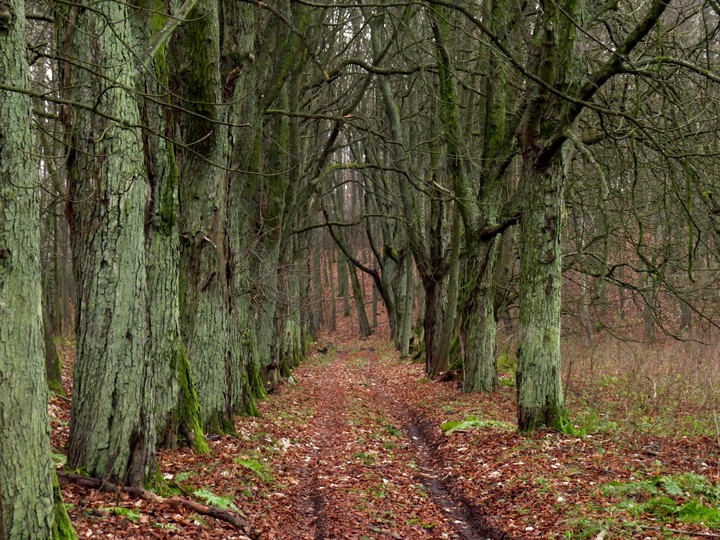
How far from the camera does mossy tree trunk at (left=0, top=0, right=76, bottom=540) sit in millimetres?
3676

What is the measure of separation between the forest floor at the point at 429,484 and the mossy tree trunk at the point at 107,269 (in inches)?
17.6

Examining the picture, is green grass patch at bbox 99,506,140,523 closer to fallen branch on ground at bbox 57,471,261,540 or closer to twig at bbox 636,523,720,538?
fallen branch on ground at bbox 57,471,261,540

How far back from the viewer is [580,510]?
577 centimetres

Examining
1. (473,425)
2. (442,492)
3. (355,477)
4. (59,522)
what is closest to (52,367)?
(355,477)

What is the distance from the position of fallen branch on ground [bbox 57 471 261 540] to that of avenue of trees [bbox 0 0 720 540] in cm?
13

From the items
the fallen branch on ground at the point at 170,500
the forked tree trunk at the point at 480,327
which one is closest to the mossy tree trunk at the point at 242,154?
the fallen branch on ground at the point at 170,500

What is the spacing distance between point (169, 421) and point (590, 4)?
27.6ft

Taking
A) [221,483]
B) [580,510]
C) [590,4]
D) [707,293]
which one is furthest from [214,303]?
[707,293]

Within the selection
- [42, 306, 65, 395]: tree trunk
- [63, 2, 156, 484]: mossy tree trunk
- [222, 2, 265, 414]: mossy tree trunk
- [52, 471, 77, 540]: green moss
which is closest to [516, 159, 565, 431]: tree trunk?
[222, 2, 265, 414]: mossy tree trunk

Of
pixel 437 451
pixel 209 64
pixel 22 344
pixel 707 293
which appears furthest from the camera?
pixel 707 293

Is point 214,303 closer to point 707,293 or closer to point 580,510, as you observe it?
point 580,510

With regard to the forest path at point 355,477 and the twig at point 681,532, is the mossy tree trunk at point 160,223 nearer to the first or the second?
the forest path at point 355,477

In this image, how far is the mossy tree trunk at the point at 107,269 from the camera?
5.54 m

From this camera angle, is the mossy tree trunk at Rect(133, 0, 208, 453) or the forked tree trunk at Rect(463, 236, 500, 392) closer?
the mossy tree trunk at Rect(133, 0, 208, 453)
